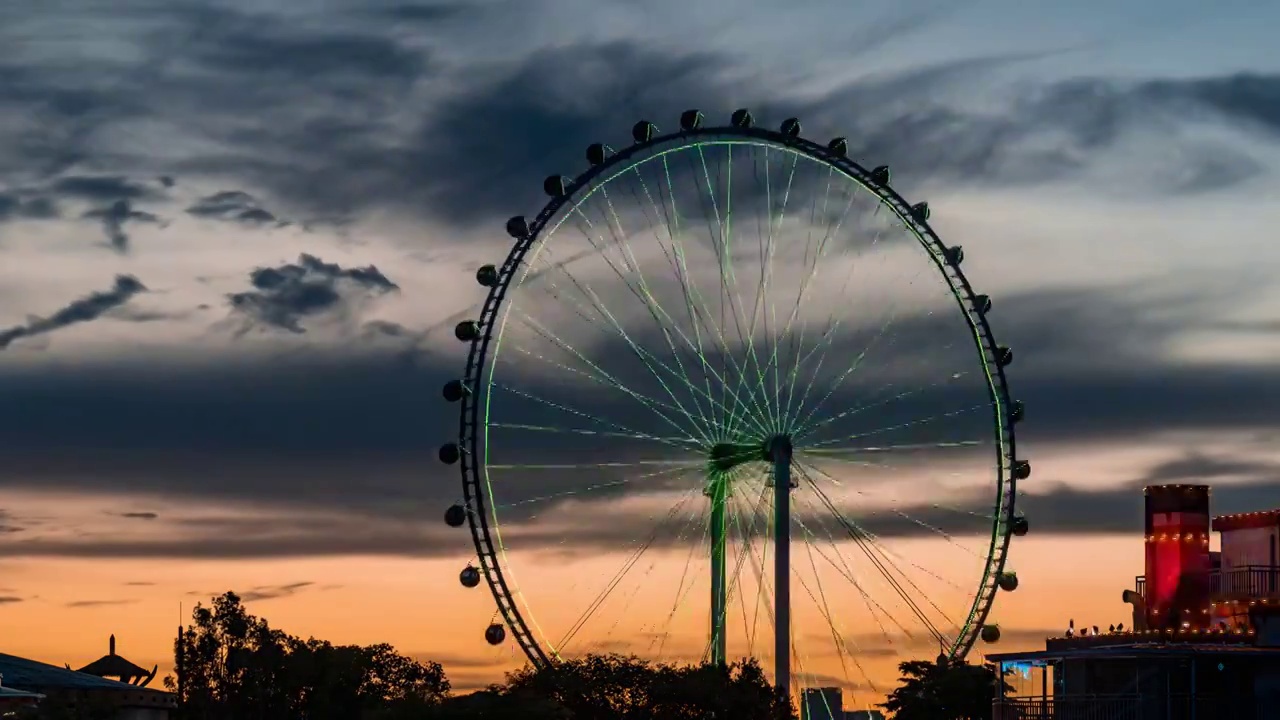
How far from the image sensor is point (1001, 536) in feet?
256

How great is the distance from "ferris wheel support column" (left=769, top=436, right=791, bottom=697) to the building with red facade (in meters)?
6.54

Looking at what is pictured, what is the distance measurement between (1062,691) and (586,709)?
100ft

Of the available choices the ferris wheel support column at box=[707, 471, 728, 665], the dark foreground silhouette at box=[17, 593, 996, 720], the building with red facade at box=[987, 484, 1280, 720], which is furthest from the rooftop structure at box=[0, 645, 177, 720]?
the building with red facade at box=[987, 484, 1280, 720]

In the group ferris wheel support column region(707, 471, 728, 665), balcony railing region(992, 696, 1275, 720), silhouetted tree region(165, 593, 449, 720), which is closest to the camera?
balcony railing region(992, 696, 1275, 720)

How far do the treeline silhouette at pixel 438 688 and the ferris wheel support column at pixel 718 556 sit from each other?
5095mm

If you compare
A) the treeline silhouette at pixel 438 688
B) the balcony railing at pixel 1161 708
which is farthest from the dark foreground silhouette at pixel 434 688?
the balcony railing at pixel 1161 708

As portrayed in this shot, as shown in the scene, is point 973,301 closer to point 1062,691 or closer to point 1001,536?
point 1001,536

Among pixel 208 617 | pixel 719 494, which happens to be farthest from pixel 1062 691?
pixel 208 617

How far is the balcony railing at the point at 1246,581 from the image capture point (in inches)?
3152

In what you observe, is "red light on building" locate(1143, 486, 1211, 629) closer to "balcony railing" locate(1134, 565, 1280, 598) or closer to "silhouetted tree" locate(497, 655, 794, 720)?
"balcony railing" locate(1134, 565, 1280, 598)

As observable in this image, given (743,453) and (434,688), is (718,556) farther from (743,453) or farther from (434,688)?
(434,688)

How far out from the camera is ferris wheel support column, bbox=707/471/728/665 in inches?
2707

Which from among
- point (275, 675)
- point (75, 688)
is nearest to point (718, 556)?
point (75, 688)

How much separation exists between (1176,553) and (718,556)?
23198 millimetres
